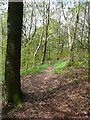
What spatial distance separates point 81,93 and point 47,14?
69.0 ft

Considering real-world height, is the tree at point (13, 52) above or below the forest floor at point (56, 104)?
above

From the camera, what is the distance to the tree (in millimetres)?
8531

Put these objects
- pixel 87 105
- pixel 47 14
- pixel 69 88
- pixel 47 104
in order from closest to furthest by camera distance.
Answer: pixel 87 105
pixel 47 104
pixel 69 88
pixel 47 14

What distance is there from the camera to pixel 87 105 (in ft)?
25.5

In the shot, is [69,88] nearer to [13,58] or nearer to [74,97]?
[74,97]

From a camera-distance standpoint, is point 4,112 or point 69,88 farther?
point 69,88

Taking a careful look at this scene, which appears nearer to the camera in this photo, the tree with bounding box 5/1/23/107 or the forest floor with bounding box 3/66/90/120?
the forest floor with bounding box 3/66/90/120

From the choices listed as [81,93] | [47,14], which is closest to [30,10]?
[47,14]

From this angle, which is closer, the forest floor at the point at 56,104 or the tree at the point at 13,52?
the forest floor at the point at 56,104

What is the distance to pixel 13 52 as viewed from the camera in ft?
28.1

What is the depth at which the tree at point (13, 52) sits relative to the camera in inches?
336

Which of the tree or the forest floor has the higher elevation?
the tree

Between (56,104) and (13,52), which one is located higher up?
(13,52)

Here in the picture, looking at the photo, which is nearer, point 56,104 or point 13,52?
point 56,104
